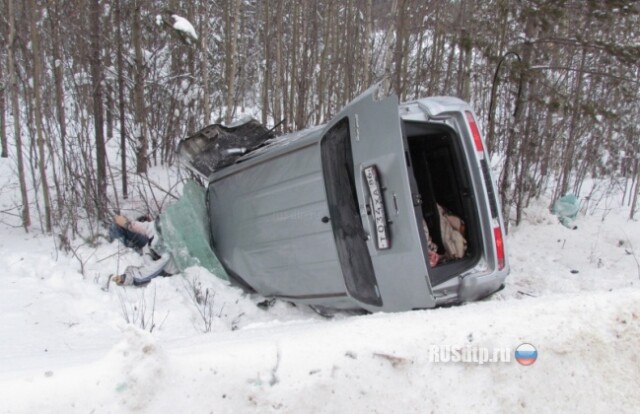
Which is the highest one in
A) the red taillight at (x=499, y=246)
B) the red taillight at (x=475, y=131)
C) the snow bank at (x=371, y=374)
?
the red taillight at (x=475, y=131)

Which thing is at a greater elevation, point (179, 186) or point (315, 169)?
point (315, 169)

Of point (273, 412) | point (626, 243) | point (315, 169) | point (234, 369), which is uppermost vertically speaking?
point (315, 169)

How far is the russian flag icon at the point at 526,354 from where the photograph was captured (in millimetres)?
2305

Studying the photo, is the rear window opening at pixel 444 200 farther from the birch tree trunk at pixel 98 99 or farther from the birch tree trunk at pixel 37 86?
the birch tree trunk at pixel 37 86

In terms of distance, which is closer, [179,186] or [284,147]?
[284,147]

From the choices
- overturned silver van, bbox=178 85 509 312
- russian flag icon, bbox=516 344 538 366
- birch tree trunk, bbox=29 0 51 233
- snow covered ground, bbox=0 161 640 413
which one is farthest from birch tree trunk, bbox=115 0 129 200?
russian flag icon, bbox=516 344 538 366

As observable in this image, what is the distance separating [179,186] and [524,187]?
5.38m

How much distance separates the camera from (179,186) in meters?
7.50

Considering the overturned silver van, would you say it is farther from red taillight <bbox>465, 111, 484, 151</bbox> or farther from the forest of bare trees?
the forest of bare trees

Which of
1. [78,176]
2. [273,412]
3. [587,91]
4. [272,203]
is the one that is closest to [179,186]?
[78,176]

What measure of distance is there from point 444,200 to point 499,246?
860 millimetres

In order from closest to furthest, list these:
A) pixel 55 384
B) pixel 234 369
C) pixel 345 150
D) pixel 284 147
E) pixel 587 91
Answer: pixel 55 384
pixel 234 369
pixel 345 150
pixel 284 147
pixel 587 91

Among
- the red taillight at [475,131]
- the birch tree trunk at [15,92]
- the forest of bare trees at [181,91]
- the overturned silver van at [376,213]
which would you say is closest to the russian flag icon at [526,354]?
the overturned silver van at [376,213]

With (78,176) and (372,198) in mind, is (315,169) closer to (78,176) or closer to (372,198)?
(372,198)
